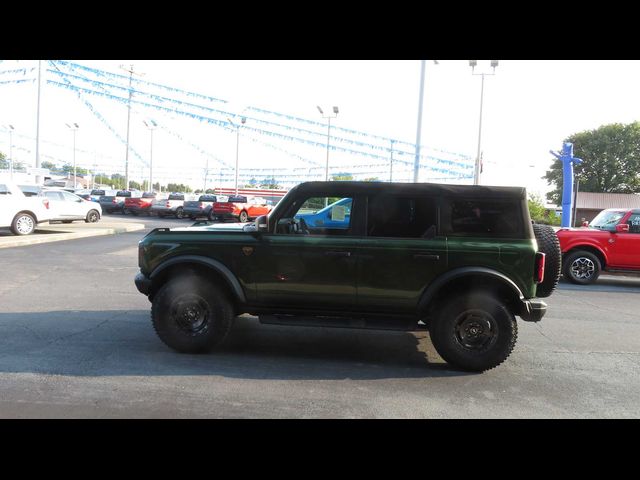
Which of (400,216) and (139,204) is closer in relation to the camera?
(400,216)

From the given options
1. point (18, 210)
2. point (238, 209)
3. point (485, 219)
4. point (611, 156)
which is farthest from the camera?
point (611, 156)

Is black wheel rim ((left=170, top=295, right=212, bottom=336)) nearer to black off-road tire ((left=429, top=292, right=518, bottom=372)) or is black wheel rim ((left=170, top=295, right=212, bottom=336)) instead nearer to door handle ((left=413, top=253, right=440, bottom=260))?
door handle ((left=413, top=253, right=440, bottom=260))

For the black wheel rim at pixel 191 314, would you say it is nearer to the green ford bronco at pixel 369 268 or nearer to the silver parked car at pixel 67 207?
the green ford bronco at pixel 369 268

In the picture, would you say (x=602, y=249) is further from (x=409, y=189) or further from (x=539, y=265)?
(x=409, y=189)

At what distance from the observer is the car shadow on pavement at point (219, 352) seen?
498cm

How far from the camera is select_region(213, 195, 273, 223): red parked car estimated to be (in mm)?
30078

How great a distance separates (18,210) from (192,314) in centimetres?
1351

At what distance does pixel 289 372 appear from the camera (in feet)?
16.5

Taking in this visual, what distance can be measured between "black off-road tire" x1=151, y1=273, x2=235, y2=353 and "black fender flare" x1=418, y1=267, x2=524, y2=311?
206cm

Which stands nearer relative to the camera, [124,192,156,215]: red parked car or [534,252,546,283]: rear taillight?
[534,252,546,283]: rear taillight

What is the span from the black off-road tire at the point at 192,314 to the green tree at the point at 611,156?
4951 centimetres

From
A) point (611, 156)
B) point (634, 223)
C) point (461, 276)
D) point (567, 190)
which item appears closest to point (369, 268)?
point (461, 276)

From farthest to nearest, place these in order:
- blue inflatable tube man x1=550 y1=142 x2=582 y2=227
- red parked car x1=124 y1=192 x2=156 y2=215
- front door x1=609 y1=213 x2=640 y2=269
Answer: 1. red parked car x1=124 y1=192 x2=156 y2=215
2. blue inflatable tube man x1=550 y1=142 x2=582 y2=227
3. front door x1=609 y1=213 x2=640 y2=269

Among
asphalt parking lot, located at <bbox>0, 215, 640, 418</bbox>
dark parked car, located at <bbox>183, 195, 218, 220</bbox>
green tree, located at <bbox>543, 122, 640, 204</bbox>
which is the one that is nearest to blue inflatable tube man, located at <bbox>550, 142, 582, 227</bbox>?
asphalt parking lot, located at <bbox>0, 215, 640, 418</bbox>
